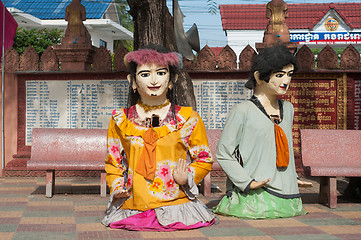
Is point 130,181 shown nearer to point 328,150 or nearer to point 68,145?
point 328,150

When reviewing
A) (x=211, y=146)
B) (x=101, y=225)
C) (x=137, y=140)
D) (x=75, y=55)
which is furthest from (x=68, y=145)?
(x=137, y=140)

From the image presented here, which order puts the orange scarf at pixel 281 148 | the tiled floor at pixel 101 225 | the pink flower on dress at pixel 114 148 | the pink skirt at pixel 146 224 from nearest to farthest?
the tiled floor at pixel 101 225 → the pink skirt at pixel 146 224 → the pink flower on dress at pixel 114 148 → the orange scarf at pixel 281 148

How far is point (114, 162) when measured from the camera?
559cm

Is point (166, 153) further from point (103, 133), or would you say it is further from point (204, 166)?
point (103, 133)

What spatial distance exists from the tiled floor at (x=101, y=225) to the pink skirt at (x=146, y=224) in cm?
7

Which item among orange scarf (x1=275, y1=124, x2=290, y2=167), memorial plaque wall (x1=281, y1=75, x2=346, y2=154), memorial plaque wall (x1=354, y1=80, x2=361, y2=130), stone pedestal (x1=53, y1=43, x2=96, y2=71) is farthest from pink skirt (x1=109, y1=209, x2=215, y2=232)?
memorial plaque wall (x1=354, y1=80, x2=361, y2=130)

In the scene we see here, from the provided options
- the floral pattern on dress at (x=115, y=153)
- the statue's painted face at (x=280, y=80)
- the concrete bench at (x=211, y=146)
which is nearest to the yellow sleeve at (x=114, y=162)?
the floral pattern on dress at (x=115, y=153)

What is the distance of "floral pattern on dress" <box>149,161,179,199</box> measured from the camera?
17.7 ft

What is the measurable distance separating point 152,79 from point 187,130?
1.93 feet

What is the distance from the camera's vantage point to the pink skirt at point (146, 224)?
5246mm

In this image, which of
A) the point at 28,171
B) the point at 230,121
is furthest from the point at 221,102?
the point at 230,121

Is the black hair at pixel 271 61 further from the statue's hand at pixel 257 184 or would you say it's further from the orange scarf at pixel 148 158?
the orange scarf at pixel 148 158

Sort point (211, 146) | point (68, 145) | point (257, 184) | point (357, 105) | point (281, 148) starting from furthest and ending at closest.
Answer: point (357, 105)
point (211, 146)
point (68, 145)
point (281, 148)
point (257, 184)

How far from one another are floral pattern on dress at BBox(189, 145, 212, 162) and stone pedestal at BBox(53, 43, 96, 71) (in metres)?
5.56
